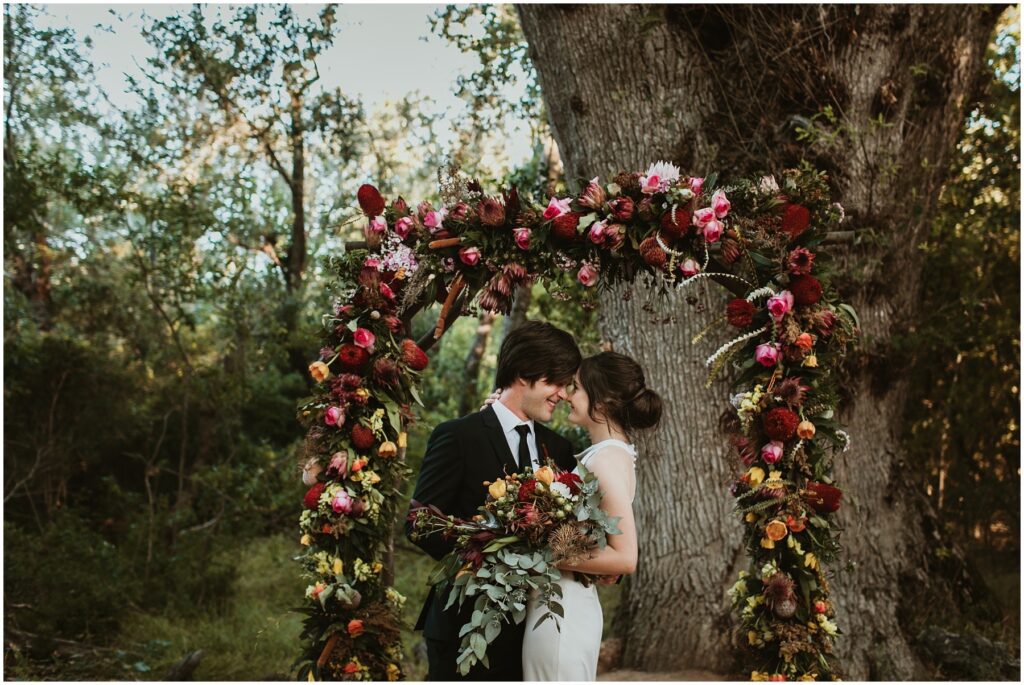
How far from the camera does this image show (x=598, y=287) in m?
4.18

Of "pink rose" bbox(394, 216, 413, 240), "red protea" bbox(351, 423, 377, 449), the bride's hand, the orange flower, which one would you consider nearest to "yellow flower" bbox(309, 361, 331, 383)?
"red protea" bbox(351, 423, 377, 449)

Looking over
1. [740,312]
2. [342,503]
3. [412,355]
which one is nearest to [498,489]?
[342,503]

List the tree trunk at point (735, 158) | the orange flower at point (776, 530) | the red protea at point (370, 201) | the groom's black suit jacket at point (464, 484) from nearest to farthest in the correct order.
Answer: the groom's black suit jacket at point (464, 484) → the orange flower at point (776, 530) → the red protea at point (370, 201) → the tree trunk at point (735, 158)

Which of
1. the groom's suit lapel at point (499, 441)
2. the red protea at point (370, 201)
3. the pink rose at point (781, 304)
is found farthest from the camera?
the red protea at point (370, 201)

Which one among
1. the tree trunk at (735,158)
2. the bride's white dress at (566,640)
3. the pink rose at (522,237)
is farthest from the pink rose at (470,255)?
the tree trunk at (735,158)

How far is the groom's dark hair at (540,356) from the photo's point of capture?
11.4ft

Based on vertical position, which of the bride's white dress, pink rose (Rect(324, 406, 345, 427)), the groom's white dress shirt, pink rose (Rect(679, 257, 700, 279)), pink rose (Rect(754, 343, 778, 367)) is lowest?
the bride's white dress

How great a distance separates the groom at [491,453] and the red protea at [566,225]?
581mm

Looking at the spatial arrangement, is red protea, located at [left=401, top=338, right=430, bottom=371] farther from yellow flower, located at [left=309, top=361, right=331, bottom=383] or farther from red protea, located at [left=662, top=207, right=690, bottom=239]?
red protea, located at [left=662, top=207, right=690, bottom=239]

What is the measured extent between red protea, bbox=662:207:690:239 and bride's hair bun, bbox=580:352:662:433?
0.68m

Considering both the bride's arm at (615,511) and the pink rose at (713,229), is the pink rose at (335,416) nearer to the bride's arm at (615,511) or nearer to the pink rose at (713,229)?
the bride's arm at (615,511)

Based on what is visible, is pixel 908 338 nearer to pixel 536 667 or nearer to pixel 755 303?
pixel 755 303

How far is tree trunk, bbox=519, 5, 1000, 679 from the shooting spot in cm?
595

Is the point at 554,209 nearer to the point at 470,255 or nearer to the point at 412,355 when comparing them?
the point at 470,255
